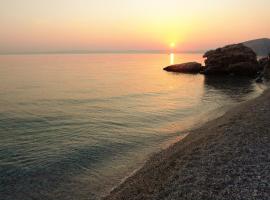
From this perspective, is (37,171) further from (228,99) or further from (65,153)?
(228,99)

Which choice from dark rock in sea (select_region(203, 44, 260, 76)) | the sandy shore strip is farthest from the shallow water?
dark rock in sea (select_region(203, 44, 260, 76))

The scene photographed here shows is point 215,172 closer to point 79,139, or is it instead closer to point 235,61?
point 79,139

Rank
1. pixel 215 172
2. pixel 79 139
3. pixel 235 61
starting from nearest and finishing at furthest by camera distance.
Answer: pixel 215 172 → pixel 79 139 → pixel 235 61

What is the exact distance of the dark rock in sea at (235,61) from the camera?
9844 centimetres

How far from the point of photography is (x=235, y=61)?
9988cm

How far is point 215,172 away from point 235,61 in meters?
91.7

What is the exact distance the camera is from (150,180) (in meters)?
15.9

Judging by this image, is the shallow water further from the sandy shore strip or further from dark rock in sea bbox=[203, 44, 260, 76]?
dark rock in sea bbox=[203, 44, 260, 76]

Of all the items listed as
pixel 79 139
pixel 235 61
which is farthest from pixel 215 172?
pixel 235 61

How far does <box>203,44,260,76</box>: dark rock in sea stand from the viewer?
323ft

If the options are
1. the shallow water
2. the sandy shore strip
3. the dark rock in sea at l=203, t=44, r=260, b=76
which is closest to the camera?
the sandy shore strip

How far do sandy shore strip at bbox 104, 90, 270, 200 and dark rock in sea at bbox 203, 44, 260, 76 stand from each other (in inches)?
3238

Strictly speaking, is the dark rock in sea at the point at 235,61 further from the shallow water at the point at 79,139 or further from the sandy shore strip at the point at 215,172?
the sandy shore strip at the point at 215,172

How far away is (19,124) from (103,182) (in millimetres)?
17643
